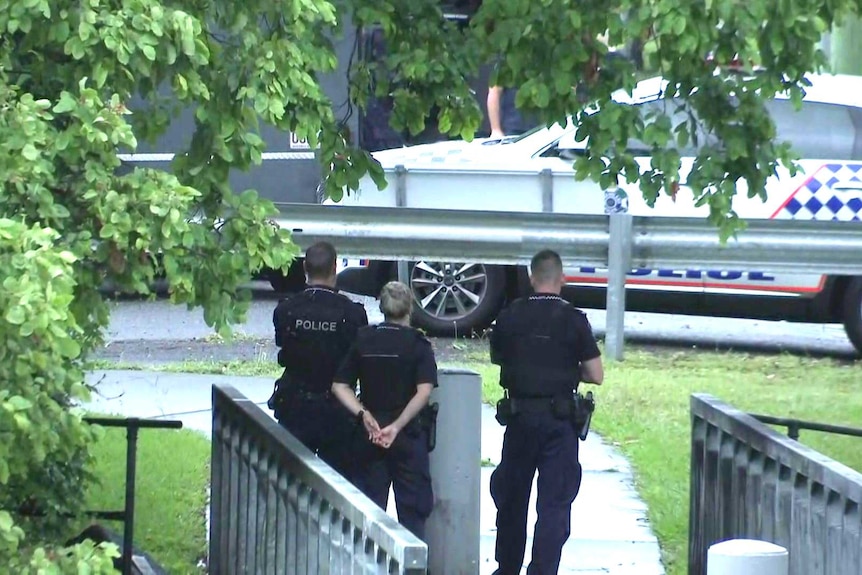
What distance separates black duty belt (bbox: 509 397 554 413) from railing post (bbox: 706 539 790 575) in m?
2.43

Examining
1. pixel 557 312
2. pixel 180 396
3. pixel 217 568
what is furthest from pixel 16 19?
pixel 180 396

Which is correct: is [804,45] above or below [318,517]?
above

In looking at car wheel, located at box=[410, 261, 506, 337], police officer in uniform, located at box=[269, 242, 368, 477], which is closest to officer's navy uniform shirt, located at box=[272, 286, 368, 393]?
police officer in uniform, located at box=[269, 242, 368, 477]

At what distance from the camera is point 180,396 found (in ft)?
34.0

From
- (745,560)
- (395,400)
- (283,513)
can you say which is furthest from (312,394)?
(745,560)

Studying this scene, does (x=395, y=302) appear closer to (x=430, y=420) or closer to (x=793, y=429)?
(x=430, y=420)

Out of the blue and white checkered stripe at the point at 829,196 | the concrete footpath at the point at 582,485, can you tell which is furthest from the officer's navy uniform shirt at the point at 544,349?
the blue and white checkered stripe at the point at 829,196

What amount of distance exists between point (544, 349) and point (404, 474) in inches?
32.3

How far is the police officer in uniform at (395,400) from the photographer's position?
21.5ft

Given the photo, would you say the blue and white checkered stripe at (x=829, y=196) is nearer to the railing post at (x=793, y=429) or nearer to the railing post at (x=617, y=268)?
the railing post at (x=617, y=268)

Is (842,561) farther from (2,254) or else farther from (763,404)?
(763,404)

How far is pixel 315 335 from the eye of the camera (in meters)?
6.72

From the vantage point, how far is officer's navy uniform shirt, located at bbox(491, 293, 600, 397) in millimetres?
6645

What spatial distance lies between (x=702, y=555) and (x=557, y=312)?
1.21m
